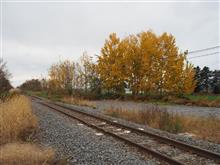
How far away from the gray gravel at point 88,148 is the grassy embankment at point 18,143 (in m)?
0.57

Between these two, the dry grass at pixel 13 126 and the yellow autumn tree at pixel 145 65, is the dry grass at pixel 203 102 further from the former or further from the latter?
the dry grass at pixel 13 126

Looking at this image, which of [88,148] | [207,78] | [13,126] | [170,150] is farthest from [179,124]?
[207,78]

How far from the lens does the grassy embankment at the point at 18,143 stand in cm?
702

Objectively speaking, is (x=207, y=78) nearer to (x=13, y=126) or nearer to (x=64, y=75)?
(x=64, y=75)

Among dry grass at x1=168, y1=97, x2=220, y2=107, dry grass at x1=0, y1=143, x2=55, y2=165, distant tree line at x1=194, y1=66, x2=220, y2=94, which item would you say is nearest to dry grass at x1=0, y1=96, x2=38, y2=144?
dry grass at x1=0, y1=143, x2=55, y2=165

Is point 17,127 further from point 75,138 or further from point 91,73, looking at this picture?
point 91,73

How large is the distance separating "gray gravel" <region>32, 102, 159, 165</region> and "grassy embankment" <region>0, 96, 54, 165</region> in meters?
0.57

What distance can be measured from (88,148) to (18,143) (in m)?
2.38

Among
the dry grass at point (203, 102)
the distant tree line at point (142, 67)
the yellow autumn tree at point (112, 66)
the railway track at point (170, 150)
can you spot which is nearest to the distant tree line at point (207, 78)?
the distant tree line at point (142, 67)

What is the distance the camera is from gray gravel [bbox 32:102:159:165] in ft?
25.2

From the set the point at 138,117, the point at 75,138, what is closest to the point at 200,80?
the point at 138,117

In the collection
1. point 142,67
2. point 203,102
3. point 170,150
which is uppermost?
point 142,67

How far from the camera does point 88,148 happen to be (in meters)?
9.15

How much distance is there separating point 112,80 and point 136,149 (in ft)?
133
